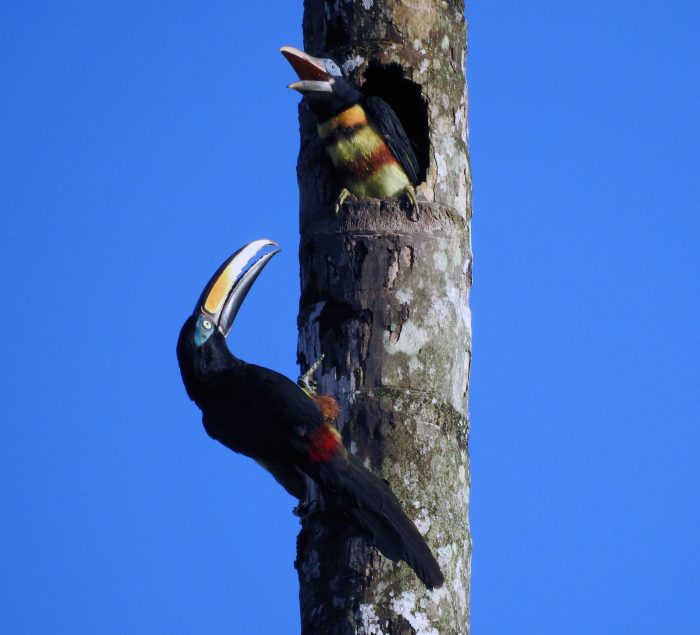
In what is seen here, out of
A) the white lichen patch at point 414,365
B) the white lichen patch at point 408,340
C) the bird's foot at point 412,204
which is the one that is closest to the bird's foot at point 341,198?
the bird's foot at point 412,204

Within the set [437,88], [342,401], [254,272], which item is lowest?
[342,401]

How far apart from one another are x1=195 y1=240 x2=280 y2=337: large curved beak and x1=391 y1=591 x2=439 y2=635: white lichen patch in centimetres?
149

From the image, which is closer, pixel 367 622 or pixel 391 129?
pixel 367 622

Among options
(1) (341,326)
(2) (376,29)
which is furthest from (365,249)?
(2) (376,29)

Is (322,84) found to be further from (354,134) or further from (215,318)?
(215,318)

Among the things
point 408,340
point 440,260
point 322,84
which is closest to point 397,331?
point 408,340

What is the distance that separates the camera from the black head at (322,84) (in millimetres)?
5066

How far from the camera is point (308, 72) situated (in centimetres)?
512

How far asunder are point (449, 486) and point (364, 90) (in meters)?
1.82

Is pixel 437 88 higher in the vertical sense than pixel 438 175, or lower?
higher

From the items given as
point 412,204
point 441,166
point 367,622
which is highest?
point 441,166

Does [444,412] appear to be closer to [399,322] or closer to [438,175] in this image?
[399,322]

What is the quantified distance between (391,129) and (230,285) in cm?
92

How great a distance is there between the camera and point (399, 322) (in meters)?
4.46
